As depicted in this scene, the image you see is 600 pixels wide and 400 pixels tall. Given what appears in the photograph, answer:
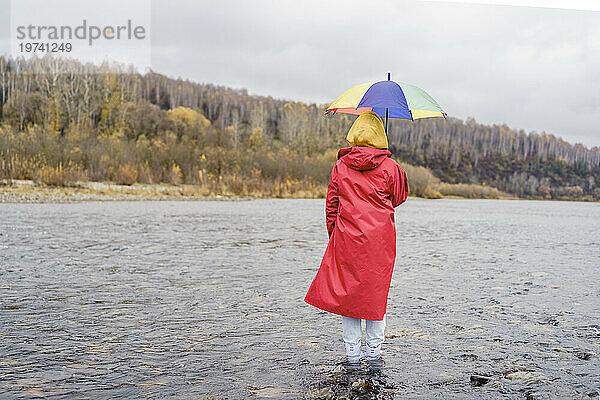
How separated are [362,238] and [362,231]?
0.05m

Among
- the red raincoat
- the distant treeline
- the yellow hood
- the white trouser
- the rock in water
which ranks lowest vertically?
the rock in water

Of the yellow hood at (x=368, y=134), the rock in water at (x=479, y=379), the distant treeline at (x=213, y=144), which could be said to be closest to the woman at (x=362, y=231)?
the yellow hood at (x=368, y=134)

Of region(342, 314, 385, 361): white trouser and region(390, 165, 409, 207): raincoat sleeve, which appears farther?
region(342, 314, 385, 361): white trouser

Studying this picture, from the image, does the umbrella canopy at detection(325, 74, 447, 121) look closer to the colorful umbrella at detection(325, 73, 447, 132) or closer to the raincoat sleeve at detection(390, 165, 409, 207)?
the colorful umbrella at detection(325, 73, 447, 132)

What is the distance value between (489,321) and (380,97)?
248 cm

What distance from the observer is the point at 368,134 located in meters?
3.62

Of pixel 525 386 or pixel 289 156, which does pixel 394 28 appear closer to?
pixel 289 156

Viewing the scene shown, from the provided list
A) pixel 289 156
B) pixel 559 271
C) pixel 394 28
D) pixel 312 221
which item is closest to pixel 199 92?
pixel 289 156

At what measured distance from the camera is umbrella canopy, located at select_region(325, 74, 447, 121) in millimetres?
3807

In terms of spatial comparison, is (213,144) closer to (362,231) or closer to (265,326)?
(265,326)

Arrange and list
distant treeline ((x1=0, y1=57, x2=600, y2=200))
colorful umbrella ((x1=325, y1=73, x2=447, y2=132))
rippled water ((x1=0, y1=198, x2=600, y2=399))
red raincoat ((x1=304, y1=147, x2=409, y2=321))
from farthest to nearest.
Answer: distant treeline ((x1=0, y1=57, x2=600, y2=200)), colorful umbrella ((x1=325, y1=73, x2=447, y2=132)), red raincoat ((x1=304, y1=147, x2=409, y2=321)), rippled water ((x1=0, y1=198, x2=600, y2=399))

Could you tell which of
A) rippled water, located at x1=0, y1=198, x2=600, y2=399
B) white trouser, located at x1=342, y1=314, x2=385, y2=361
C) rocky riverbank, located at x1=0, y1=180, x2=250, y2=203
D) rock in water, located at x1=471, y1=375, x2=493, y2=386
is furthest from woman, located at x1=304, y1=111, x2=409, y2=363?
rocky riverbank, located at x1=0, y1=180, x2=250, y2=203

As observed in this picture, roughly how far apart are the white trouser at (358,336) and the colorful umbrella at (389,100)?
1.42 meters

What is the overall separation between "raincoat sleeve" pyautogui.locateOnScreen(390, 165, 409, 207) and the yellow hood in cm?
19
